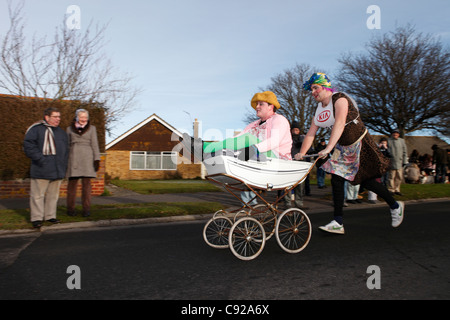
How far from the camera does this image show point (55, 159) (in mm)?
6223

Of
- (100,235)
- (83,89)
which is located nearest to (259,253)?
(100,235)

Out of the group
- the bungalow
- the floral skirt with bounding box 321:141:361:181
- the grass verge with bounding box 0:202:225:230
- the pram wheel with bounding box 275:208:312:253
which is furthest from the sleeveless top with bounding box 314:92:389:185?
the bungalow

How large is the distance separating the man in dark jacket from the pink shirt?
3545 mm

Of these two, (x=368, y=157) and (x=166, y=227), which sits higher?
(x=368, y=157)

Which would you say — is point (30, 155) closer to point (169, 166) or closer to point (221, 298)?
point (221, 298)

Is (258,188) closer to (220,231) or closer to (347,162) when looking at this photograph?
(220,231)

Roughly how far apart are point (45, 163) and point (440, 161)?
61.9ft

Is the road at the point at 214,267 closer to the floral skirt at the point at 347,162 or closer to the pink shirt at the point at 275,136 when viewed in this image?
the floral skirt at the point at 347,162

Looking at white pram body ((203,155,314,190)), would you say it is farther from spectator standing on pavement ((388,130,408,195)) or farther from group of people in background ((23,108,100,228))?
spectator standing on pavement ((388,130,408,195))

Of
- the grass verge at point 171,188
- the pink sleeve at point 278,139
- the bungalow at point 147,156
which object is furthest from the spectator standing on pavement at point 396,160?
the bungalow at point 147,156

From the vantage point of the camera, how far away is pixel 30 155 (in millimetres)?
5938

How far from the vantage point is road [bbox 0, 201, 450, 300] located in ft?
9.94

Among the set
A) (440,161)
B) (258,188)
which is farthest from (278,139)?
(440,161)
